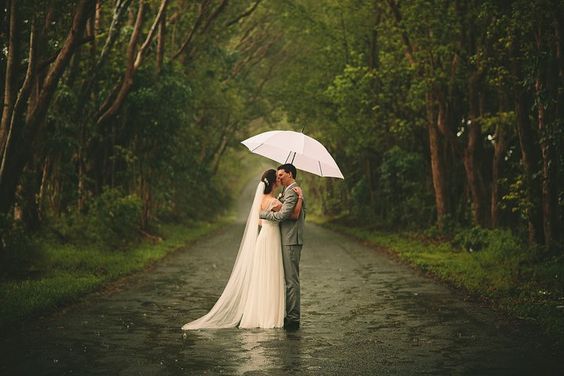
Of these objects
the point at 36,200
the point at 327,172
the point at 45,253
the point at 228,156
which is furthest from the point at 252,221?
the point at 228,156

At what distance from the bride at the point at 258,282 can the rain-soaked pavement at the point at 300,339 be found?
329 mm

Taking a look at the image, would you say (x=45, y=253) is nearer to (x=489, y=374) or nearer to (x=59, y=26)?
(x=59, y=26)

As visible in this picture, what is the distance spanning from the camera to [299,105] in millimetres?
38438

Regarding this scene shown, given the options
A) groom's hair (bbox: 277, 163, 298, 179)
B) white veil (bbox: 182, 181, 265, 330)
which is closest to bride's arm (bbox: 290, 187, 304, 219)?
groom's hair (bbox: 277, 163, 298, 179)

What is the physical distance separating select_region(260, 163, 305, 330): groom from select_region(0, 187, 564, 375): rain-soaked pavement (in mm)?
268

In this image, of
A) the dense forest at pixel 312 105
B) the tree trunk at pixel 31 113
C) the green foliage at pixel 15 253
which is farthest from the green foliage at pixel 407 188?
the tree trunk at pixel 31 113

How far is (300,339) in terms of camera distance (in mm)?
9094

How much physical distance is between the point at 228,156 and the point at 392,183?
26.2m

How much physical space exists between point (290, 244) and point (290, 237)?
0.30ft

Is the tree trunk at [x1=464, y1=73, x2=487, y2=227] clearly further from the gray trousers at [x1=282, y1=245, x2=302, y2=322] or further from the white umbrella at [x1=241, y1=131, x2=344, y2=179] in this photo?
the gray trousers at [x1=282, y1=245, x2=302, y2=322]

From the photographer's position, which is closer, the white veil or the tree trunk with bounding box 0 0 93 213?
the white veil

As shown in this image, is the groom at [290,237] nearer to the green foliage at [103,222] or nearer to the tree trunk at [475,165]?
the green foliage at [103,222]

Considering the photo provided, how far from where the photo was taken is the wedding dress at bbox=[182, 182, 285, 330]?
9992 millimetres

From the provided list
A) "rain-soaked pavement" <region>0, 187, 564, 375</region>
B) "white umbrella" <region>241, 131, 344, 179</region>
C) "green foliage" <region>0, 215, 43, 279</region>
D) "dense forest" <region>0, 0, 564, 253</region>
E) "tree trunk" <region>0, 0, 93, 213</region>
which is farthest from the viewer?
"dense forest" <region>0, 0, 564, 253</region>
